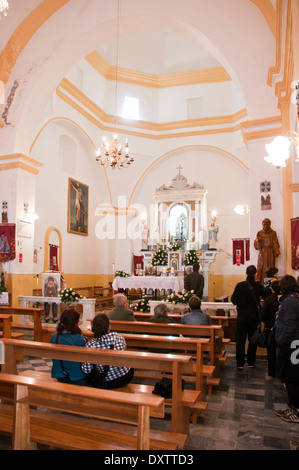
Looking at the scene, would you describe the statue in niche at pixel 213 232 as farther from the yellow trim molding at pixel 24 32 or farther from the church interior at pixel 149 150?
the yellow trim molding at pixel 24 32

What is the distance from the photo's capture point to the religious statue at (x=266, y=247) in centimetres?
716

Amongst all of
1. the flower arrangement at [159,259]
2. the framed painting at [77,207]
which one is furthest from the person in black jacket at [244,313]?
the framed painting at [77,207]

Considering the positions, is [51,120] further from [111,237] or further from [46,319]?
[46,319]

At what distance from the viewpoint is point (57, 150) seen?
46.7 feet

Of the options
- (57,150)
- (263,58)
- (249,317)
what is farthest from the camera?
(57,150)

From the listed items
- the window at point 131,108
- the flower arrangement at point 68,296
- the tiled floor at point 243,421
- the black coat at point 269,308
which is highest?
the window at point 131,108

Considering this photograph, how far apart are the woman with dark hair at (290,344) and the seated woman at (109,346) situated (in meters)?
1.51

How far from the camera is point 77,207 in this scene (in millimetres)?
15375

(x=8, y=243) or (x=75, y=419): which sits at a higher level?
(x=8, y=243)

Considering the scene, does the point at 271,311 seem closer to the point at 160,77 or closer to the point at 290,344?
the point at 290,344

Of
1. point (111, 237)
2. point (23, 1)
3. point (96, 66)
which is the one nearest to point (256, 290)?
point (23, 1)

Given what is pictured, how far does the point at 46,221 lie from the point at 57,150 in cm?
297

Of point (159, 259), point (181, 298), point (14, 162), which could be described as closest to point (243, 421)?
point (181, 298)

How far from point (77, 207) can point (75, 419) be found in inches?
518
